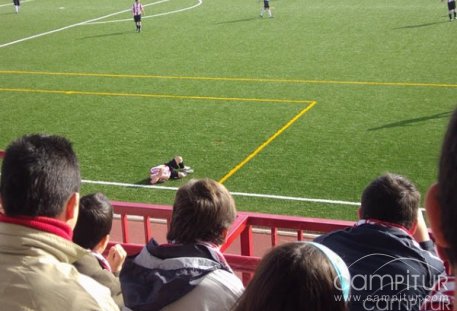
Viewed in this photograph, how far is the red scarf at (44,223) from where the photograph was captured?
2.73 m

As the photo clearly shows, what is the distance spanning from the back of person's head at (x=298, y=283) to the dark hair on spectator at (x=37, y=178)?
42.1 inches

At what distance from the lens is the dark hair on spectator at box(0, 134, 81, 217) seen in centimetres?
285

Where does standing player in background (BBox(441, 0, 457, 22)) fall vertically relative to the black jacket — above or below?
below

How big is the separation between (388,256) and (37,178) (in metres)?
1.77

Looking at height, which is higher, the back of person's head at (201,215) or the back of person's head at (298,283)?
the back of person's head at (298,283)

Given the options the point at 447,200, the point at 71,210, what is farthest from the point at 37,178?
the point at 447,200

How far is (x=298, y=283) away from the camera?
6.67 ft

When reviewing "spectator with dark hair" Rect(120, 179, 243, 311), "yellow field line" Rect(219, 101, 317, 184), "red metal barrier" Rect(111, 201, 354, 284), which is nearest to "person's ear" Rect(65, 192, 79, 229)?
"spectator with dark hair" Rect(120, 179, 243, 311)

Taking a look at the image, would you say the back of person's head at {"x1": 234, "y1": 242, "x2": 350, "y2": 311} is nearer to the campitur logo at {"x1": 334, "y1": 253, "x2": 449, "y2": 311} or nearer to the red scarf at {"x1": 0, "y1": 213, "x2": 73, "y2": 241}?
the red scarf at {"x1": 0, "y1": 213, "x2": 73, "y2": 241}

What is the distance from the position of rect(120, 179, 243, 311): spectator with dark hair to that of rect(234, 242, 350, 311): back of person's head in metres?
1.15

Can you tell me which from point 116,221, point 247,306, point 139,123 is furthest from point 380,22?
point 247,306

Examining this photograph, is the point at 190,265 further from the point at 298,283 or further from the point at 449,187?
the point at 449,187

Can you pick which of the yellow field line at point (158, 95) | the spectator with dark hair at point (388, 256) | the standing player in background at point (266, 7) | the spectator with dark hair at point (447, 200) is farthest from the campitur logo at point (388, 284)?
the standing player in background at point (266, 7)

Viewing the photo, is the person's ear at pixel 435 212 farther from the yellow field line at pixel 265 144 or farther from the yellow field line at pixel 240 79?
the yellow field line at pixel 240 79
